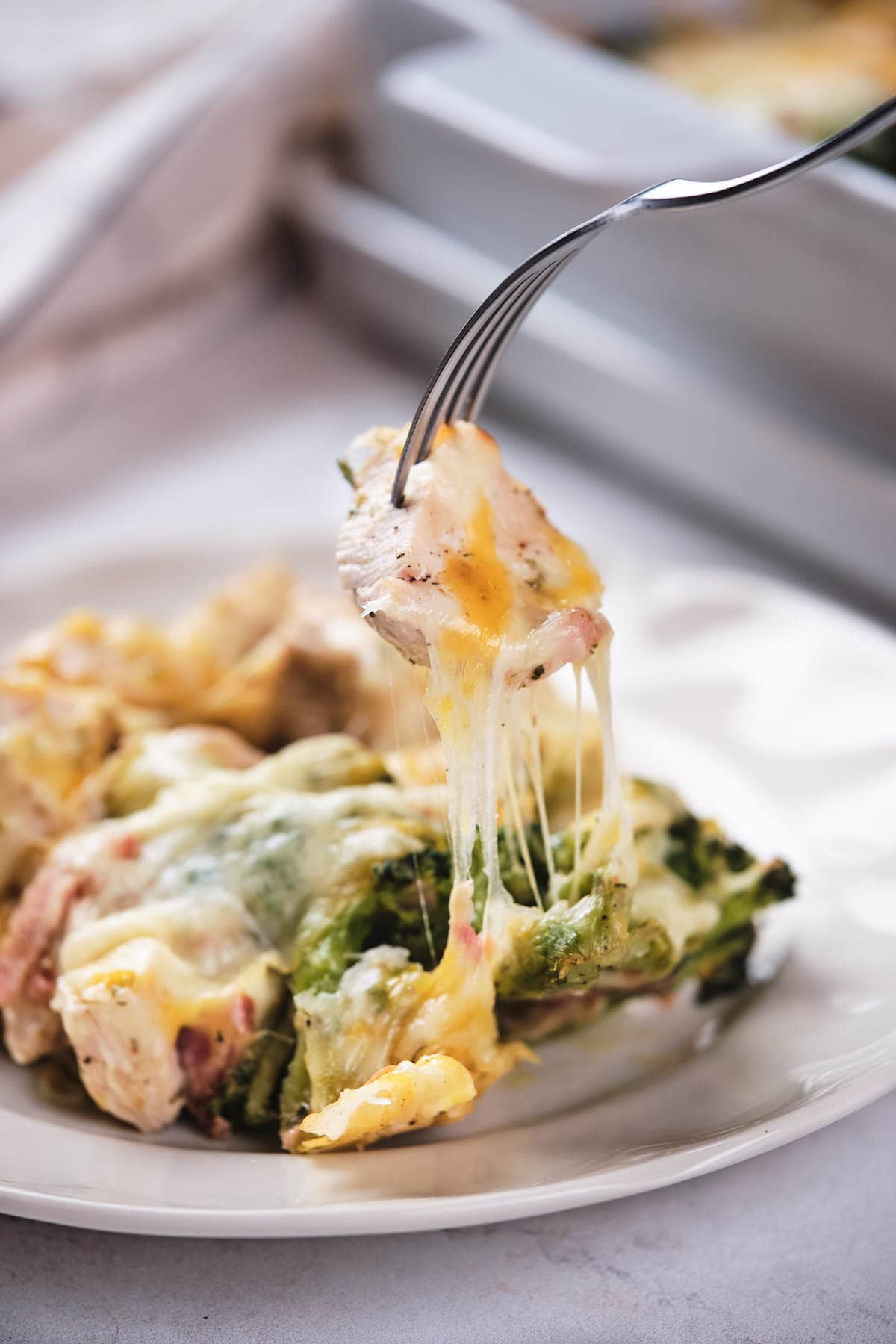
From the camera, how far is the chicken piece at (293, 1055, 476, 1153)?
44.1 inches

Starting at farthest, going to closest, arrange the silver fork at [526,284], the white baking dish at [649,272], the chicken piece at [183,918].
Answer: the white baking dish at [649,272]
the chicken piece at [183,918]
the silver fork at [526,284]

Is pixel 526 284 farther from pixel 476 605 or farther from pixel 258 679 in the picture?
pixel 258 679

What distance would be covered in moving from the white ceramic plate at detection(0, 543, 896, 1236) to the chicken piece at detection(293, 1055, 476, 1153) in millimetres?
42

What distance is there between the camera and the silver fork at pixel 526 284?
950 mm

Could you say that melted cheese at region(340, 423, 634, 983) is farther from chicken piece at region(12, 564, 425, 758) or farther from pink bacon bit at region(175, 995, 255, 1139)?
chicken piece at region(12, 564, 425, 758)

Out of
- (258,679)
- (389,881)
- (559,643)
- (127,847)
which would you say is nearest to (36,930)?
(127,847)

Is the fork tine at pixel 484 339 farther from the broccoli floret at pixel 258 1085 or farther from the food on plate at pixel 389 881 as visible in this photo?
the broccoli floret at pixel 258 1085

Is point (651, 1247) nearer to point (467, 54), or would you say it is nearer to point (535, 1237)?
point (535, 1237)

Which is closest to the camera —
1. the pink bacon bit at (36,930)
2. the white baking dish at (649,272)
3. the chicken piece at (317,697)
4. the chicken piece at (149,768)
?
the pink bacon bit at (36,930)

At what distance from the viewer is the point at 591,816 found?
1.32 metres

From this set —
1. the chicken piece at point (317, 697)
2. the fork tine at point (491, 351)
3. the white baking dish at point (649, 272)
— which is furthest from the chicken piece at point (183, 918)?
the white baking dish at point (649, 272)

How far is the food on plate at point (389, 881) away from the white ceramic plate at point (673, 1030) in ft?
0.15

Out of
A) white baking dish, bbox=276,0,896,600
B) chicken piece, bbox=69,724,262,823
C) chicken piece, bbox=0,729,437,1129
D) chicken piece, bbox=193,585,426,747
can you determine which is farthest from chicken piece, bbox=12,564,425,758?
white baking dish, bbox=276,0,896,600

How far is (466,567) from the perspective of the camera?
3.85 feet
